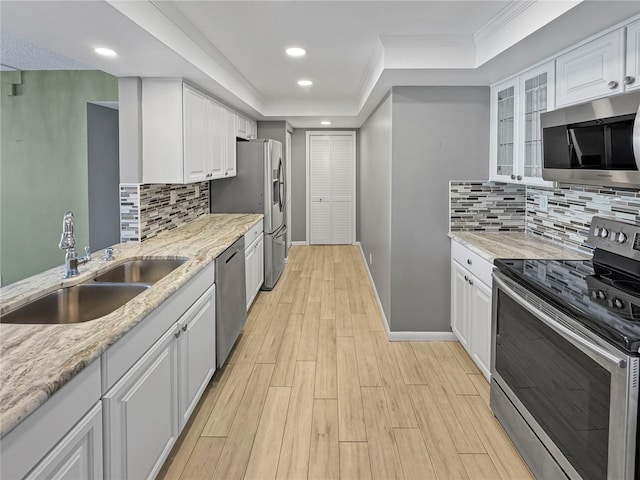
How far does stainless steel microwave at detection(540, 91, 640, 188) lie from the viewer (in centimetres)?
191

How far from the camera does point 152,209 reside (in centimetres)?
366

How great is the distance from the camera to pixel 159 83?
11.2 feet

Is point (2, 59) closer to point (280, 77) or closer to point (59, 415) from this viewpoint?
point (280, 77)

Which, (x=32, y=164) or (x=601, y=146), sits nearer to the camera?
(x=601, y=146)

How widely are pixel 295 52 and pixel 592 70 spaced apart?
215cm

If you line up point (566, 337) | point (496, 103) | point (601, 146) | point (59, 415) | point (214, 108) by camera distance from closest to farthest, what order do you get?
point (59, 415) → point (566, 337) → point (601, 146) → point (496, 103) → point (214, 108)

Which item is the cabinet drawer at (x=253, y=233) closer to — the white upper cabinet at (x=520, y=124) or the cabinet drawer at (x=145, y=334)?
the cabinet drawer at (x=145, y=334)

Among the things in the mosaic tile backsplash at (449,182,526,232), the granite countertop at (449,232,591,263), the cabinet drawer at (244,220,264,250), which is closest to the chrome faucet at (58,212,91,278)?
the cabinet drawer at (244,220,264,250)

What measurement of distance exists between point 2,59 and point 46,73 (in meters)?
0.58

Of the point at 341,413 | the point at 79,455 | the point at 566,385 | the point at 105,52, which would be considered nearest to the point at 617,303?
the point at 566,385

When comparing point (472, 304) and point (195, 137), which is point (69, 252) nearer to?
point (195, 137)

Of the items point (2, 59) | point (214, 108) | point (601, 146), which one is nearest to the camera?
point (601, 146)

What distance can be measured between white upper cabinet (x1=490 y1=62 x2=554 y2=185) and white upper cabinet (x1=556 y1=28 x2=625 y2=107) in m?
0.14

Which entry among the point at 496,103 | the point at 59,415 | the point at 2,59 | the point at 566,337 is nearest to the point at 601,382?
the point at 566,337
